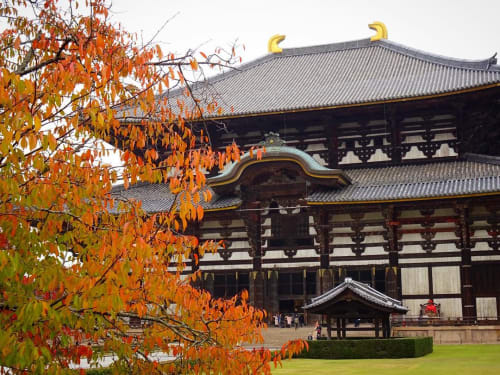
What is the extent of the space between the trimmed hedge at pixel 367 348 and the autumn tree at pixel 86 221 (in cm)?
1318

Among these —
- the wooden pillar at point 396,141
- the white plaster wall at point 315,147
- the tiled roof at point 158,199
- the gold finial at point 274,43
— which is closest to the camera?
the tiled roof at point 158,199

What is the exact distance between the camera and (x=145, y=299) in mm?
8648

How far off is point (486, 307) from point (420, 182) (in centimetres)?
640

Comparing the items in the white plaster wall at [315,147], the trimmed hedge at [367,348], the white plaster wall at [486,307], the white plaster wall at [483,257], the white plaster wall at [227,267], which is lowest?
the trimmed hedge at [367,348]

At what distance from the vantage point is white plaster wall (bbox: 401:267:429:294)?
30422mm

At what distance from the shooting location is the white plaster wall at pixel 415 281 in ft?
99.8

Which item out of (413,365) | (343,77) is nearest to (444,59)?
(343,77)

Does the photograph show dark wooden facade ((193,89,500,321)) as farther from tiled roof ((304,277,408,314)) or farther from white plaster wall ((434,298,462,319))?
tiled roof ((304,277,408,314))

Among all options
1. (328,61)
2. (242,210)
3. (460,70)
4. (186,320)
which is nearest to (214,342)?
(186,320)

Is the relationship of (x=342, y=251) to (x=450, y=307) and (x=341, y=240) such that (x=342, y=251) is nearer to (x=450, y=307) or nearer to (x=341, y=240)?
(x=341, y=240)

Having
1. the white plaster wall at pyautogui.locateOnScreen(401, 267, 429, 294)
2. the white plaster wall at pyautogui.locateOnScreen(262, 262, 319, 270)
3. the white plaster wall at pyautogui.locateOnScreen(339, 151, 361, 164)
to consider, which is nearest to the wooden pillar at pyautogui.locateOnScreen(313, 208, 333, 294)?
the white plaster wall at pyautogui.locateOnScreen(262, 262, 319, 270)

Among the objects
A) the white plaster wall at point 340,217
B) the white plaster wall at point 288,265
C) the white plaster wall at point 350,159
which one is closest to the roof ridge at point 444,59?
the white plaster wall at point 350,159

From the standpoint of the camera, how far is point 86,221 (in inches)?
320

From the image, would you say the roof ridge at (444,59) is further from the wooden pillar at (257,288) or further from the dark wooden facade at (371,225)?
the wooden pillar at (257,288)
